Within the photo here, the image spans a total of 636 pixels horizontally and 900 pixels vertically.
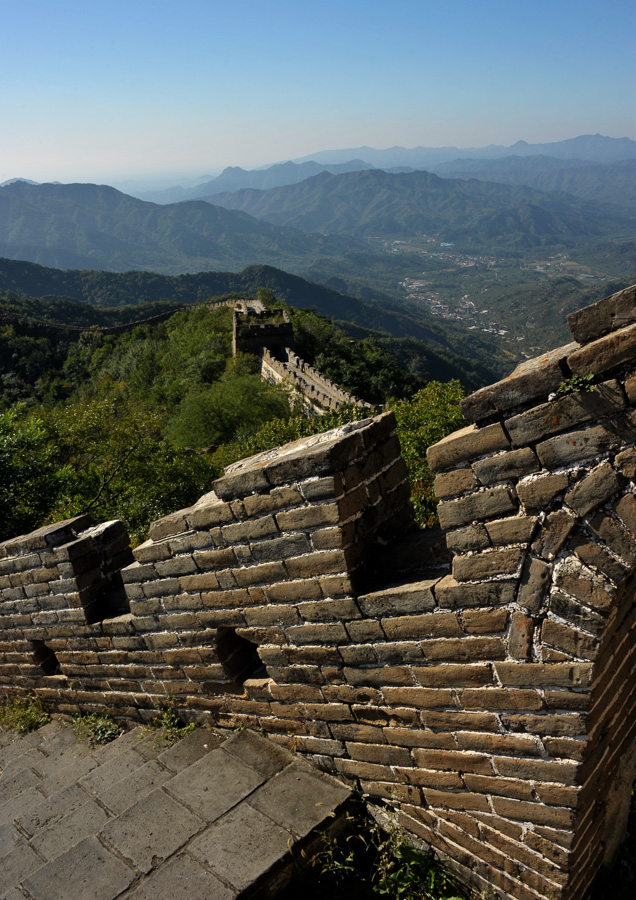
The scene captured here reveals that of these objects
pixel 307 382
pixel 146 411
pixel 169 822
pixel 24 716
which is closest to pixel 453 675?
pixel 169 822

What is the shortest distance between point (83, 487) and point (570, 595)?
985 cm

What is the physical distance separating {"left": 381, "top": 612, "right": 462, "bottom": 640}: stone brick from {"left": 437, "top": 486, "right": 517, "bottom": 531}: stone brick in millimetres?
408

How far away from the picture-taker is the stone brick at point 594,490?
1.83 metres

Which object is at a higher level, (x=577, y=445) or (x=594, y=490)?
(x=577, y=445)

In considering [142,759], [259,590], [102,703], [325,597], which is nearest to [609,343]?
[325,597]

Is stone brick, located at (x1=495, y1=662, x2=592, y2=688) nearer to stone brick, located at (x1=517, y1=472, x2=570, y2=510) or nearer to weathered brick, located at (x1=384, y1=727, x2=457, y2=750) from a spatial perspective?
weathered brick, located at (x1=384, y1=727, x2=457, y2=750)

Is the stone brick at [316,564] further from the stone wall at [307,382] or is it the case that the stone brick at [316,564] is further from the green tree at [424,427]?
the stone wall at [307,382]

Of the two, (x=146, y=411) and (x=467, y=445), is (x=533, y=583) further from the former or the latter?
(x=146, y=411)

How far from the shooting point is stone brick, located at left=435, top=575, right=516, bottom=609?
2135 millimetres

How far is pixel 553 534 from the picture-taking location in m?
1.97

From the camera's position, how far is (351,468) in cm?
253

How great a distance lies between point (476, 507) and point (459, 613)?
0.47 meters

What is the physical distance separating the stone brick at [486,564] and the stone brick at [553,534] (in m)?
0.08

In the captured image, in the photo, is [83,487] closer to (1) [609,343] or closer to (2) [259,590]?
(2) [259,590]
